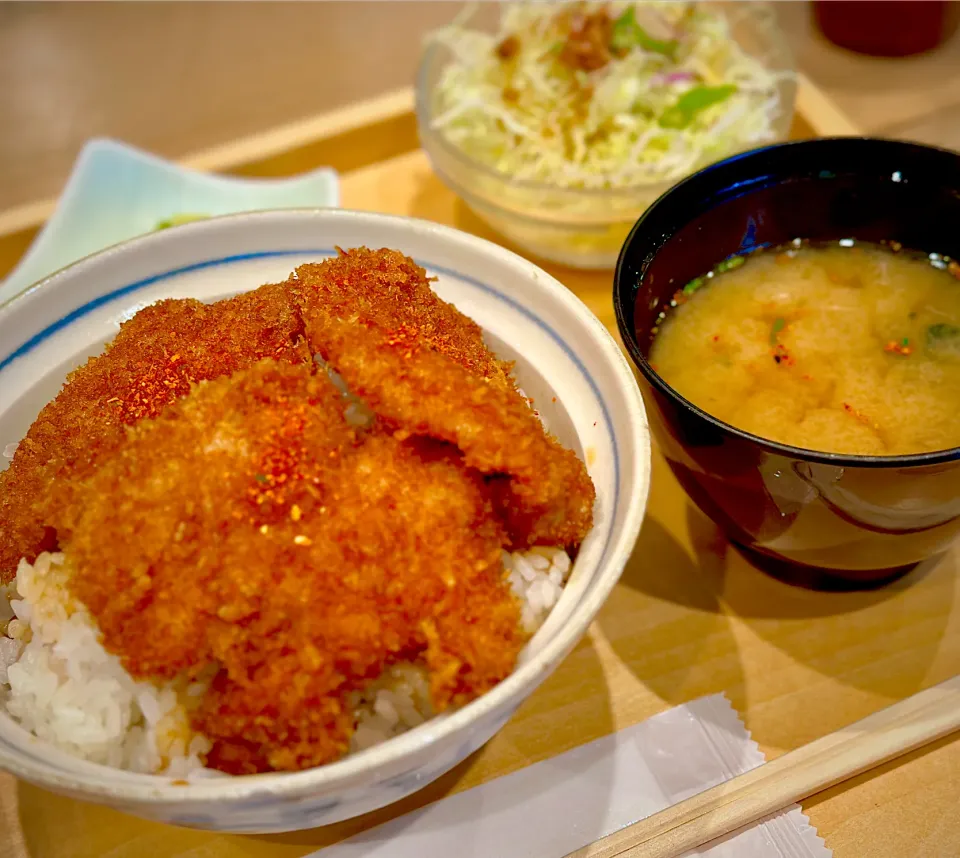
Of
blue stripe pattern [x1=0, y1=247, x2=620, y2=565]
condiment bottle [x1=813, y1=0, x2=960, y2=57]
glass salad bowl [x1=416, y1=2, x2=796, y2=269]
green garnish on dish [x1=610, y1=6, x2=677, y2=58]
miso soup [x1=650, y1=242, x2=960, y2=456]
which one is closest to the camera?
blue stripe pattern [x1=0, y1=247, x2=620, y2=565]

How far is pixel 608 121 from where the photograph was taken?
2.37 metres

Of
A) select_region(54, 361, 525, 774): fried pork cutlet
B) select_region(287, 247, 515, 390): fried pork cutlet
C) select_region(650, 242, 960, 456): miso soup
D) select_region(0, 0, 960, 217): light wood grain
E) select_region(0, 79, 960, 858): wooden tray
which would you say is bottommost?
select_region(0, 79, 960, 858): wooden tray

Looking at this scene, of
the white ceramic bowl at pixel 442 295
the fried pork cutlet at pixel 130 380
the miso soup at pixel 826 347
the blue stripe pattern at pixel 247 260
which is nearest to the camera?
the white ceramic bowl at pixel 442 295

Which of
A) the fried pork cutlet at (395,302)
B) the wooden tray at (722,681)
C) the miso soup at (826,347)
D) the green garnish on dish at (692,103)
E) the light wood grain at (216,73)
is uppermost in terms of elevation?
the fried pork cutlet at (395,302)

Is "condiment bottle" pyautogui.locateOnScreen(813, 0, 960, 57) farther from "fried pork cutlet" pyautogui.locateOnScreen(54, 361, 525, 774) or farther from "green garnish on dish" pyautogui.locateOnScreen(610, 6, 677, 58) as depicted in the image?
"fried pork cutlet" pyautogui.locateOnScreen(54, 361, 525, 774)

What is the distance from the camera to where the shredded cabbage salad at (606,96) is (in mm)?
2305

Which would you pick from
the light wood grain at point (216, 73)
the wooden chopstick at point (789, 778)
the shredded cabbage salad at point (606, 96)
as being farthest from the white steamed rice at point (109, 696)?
the light wood grain at point (216, 73)

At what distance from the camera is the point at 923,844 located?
3.90 feet

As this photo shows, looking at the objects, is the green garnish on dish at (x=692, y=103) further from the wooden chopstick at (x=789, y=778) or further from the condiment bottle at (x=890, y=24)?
A: the wooden chopstick at (x=789, y=778)

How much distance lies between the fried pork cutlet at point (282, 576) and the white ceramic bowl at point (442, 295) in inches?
2.6

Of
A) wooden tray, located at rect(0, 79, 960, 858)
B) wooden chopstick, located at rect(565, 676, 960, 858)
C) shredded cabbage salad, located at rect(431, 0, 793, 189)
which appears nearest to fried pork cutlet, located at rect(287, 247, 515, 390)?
wooden tray, located at rect(0, 79, 960, 858)

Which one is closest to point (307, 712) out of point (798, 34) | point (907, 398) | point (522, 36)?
point (907, 398)

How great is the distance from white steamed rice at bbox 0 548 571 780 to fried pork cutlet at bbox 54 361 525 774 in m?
0.04

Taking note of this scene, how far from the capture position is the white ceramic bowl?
0.91m
